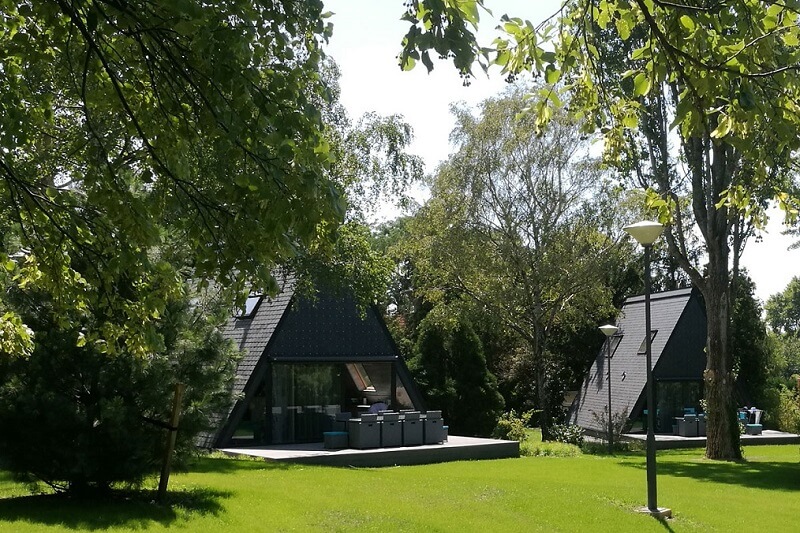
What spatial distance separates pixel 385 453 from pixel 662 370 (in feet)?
46.7

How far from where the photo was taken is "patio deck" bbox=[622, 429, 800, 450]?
91.2 feet

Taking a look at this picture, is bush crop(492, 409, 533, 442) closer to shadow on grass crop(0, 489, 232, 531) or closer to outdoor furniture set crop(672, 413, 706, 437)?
outdoor furniture set crop(672, 413, 706, 437)

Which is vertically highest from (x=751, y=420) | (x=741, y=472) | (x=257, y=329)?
(x=257, y=329)

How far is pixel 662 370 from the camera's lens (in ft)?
101

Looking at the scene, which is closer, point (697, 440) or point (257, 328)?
point (257, 328)

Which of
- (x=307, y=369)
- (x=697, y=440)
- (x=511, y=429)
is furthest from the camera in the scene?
(x=697, y=440)

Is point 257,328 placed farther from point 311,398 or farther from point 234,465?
point 234,465

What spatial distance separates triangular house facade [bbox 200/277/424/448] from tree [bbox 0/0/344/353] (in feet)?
44.7

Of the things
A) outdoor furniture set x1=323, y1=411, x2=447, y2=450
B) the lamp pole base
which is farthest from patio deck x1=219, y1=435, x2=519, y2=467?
the lamp pole base

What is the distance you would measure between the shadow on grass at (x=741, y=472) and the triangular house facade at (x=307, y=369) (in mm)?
7070

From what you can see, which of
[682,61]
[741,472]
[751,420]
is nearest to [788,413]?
[751,420]

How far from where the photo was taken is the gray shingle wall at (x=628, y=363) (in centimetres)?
3030

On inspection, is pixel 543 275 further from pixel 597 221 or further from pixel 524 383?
pixel 524 383

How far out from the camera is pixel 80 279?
7.25 meters
